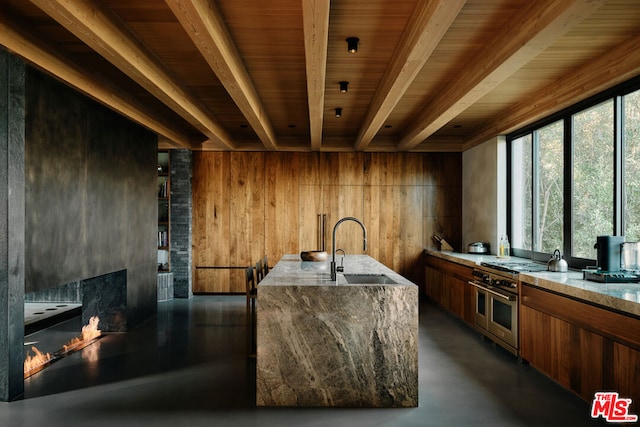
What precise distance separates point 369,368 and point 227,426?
101 centimetres

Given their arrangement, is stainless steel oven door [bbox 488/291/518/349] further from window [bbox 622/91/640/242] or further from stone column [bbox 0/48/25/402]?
stone column [bbox 0/48/25/402]

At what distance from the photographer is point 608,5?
112 inches

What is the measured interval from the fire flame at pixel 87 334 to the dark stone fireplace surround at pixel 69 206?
97 mm

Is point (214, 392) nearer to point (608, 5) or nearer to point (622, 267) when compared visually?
point (622, 267)

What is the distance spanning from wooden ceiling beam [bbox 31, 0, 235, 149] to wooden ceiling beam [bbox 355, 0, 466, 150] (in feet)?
6.60

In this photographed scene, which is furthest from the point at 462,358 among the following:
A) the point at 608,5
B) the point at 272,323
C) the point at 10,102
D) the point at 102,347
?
the point at 10,102

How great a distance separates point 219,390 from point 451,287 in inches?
145

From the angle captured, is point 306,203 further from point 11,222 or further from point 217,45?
point 11,222

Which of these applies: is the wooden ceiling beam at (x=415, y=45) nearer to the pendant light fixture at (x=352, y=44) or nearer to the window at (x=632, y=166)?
the pendant light fixture at (x=352, y=44)

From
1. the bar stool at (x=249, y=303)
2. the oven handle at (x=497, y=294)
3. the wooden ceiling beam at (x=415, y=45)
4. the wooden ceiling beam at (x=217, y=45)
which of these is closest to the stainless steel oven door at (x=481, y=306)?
the oven handle at (x=497, y=294)

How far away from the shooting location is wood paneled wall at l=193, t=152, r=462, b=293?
757 cm

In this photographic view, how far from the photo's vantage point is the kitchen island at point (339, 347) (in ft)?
10.2

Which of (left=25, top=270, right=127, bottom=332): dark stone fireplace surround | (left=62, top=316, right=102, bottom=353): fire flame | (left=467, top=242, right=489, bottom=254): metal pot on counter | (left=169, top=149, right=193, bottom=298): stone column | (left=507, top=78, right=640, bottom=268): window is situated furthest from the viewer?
(left=169, top=149, right=193, bottom=298): stone column

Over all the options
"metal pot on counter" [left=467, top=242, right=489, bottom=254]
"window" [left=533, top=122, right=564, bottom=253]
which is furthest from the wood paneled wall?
"window" [left=533, top=122, right=564, bottom=253]
